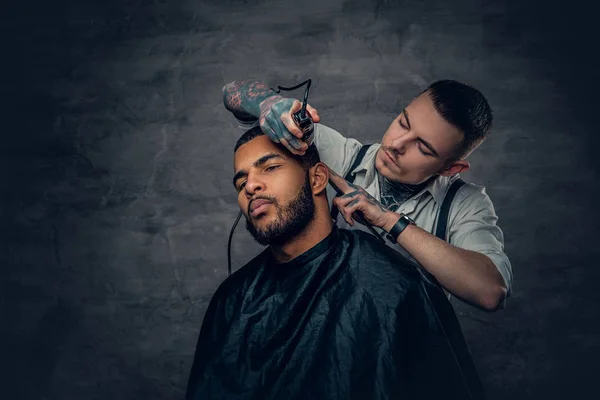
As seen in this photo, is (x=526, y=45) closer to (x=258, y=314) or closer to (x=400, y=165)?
(x=400, y=165)

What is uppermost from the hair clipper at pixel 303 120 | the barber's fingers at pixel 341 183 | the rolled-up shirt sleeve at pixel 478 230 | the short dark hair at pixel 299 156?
the hair clipper at pixel 303 120

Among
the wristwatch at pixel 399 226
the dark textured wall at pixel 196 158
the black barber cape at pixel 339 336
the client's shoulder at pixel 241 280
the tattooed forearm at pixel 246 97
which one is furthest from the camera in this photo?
the dark textured wall at pixel 196 158

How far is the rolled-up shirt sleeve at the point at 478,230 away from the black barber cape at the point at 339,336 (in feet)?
0.77

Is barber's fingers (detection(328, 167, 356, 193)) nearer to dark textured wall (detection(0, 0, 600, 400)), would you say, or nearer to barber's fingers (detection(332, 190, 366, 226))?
barber's fingers (detection(332, 190, 366, 226))

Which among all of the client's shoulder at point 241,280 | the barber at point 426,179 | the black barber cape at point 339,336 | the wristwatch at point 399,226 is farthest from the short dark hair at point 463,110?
the client's shoulder at point 241,280

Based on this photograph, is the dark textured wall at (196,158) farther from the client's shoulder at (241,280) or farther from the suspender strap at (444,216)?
the client's shoulder at (241,280)

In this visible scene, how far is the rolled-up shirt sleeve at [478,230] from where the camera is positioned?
5.87 feet

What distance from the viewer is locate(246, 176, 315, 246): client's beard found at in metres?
1.69

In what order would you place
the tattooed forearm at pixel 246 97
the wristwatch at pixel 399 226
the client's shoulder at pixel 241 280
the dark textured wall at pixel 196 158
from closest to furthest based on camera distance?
the wristwatch at pixel 399 226
the tattooed forearm at pixel 246 97
the client's shoulder at pixel 241 280
the dark textured wall at pixel 196 158

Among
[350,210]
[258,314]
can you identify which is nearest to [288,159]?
[350,210]

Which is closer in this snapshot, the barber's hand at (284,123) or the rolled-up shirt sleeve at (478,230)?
the barber's hand at (284,123)

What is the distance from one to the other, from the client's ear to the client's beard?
0.11ft

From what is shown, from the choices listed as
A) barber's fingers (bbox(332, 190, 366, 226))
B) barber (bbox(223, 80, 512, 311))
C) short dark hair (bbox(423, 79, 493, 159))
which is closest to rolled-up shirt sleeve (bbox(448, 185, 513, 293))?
barber (bbox(223, 80, 512, 311))

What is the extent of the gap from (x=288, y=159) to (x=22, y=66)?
2.17 m
